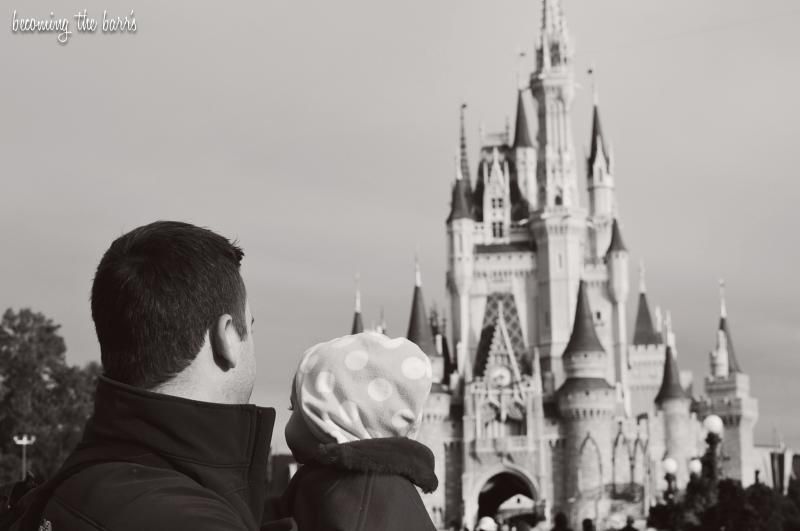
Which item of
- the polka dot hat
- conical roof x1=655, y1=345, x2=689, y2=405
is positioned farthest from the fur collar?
conical roof x1=655, y1=345, x2=689, y2=405

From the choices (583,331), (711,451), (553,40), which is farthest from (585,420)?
(711,451)

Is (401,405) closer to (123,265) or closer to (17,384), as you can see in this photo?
(123,265)

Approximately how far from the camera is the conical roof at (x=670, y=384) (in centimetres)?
7762

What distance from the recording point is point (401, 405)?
3.39 m

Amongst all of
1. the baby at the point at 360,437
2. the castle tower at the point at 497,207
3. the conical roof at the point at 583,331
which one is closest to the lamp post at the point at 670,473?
the baby at the point at 360,437

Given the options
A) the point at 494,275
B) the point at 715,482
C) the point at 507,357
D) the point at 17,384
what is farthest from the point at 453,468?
the point at 715,482

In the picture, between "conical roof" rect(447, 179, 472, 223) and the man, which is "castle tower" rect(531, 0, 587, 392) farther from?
the man

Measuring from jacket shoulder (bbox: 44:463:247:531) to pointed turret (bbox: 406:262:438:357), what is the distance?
75.8 m

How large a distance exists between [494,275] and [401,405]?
7846 centimetres

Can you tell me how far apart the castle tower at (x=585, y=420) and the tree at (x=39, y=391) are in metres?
24.6

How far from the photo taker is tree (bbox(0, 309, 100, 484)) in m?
54.8

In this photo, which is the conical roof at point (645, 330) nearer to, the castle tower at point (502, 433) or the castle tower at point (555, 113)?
the castle tower at point (555, 113)

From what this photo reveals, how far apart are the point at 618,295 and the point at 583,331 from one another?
6165 millimetres

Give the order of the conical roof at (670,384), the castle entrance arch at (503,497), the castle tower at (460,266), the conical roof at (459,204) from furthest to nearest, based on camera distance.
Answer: the conical roof at (459,204)
the castle tower at (460,266)
the conical roof at (670,384)
the castle entrance arch at (503,497)
